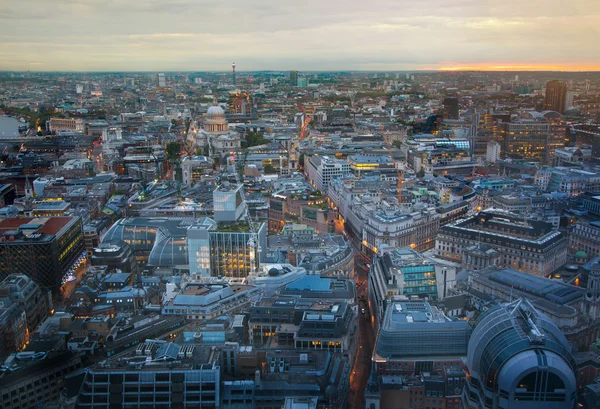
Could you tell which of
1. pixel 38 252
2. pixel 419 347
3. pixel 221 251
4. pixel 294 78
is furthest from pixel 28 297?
pixel 294 78

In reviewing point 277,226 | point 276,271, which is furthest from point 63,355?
point 277,226

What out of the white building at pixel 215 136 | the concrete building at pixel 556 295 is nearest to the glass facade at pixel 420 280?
the concrete building at pixel 556 295

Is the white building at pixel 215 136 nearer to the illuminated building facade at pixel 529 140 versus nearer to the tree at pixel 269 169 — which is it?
the tree at pixel 269 169

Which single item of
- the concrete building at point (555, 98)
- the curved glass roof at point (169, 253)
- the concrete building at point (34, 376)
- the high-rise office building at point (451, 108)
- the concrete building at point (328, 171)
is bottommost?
the concrete building at point (34, 376)

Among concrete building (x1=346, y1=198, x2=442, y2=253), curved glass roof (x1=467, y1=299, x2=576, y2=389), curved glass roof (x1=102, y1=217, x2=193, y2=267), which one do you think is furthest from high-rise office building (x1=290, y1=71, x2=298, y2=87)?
curved glass roof (x1=467, y1=299, x2=576, y2=389)

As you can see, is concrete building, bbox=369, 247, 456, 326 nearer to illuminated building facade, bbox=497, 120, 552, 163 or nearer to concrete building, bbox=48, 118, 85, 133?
illuminated building facade, bbox=497, 120, 552, 163
